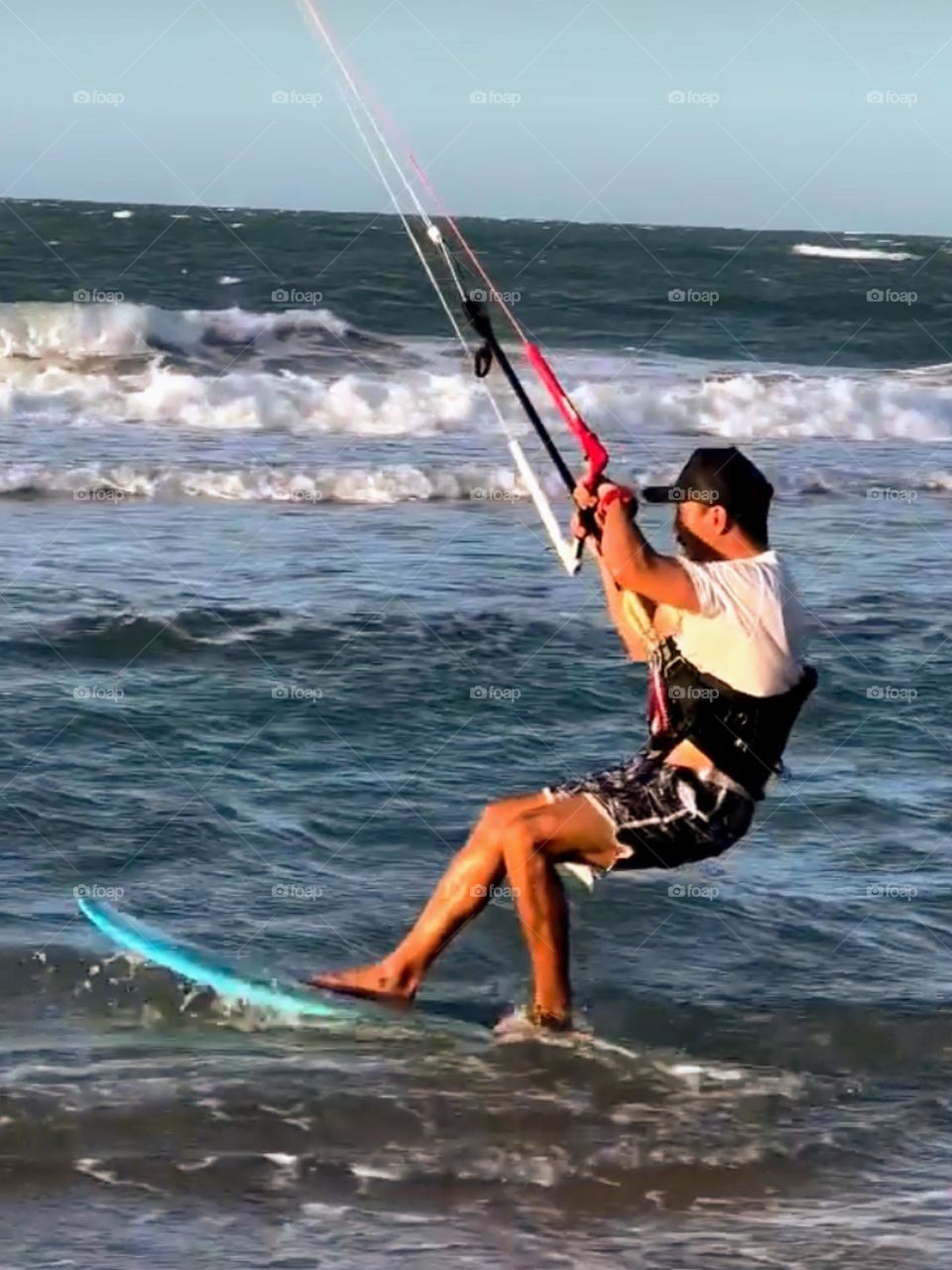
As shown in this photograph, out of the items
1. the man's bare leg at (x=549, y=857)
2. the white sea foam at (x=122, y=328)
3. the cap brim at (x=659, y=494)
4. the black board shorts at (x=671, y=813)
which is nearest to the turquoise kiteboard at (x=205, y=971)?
the man's bare leg at (x=549, y=857)

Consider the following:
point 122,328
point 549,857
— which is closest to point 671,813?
point 549,857

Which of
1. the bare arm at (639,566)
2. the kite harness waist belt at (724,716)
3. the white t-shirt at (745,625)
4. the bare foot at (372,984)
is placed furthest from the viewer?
the bare foot at (372,984)

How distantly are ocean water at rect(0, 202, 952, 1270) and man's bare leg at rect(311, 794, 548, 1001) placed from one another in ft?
0.39

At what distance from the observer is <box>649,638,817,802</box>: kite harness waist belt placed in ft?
17.8

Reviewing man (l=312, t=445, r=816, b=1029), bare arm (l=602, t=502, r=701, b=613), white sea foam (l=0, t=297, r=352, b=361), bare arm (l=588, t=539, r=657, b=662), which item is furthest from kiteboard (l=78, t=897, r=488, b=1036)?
white sea foam (l=0, t=297, r=352, b=361)

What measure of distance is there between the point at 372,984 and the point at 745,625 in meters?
1.42

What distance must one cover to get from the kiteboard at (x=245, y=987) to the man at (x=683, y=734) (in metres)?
0.26

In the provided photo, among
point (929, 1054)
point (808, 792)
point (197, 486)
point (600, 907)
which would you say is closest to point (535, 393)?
point (197, 486)

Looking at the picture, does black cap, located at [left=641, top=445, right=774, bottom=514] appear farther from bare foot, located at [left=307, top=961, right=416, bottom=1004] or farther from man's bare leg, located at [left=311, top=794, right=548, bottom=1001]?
bare foot, located at [left=307, top=961, right=416, bottom=1004]

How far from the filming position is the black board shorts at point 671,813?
5.52 meters

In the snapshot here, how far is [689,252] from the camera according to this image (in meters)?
50.0

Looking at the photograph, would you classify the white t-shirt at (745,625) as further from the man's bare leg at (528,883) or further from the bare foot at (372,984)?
the bare foot at (372,984)

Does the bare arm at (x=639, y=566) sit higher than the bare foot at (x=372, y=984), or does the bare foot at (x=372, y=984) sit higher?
the bare arm at (x=639, y=566)

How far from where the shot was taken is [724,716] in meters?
5.45
